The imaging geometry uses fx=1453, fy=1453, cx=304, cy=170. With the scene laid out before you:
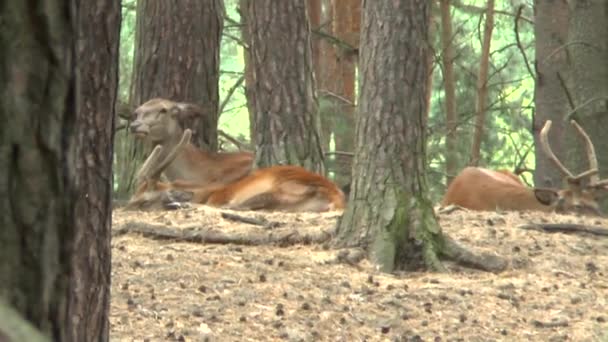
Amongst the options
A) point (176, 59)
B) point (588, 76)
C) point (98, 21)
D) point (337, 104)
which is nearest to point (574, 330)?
point (98, 21)

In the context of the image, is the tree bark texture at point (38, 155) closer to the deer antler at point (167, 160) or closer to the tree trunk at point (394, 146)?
the tree trunk at point (394, 146)

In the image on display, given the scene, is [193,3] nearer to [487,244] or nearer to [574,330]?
[487,244]

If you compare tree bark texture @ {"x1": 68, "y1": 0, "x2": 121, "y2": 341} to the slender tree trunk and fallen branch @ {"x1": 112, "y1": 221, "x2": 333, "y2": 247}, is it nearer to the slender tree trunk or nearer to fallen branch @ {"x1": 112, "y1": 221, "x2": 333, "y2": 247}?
fallen branch @ {"x1": 112, "y1": 221, "x2": 333, "y2": 247}

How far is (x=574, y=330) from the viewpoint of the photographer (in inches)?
265

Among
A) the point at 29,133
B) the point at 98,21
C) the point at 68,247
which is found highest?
the point at 98,21

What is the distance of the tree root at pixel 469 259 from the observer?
7.88 m

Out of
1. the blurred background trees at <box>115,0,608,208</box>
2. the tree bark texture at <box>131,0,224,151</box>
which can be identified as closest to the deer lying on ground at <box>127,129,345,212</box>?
the tree bark texture at <box>131,0,224,151</box>

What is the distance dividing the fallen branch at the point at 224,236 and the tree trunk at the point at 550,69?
6982 mm

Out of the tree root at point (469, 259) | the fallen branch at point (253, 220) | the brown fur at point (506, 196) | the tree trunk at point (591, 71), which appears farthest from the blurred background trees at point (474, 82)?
the tree root at point (469, 259)

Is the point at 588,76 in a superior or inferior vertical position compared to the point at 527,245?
superior

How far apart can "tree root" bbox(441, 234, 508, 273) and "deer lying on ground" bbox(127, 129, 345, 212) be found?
3.37 m

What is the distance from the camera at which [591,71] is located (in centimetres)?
1368

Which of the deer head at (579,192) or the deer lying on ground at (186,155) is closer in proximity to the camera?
the deer head at (579,192)

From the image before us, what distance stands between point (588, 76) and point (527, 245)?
534 cm
